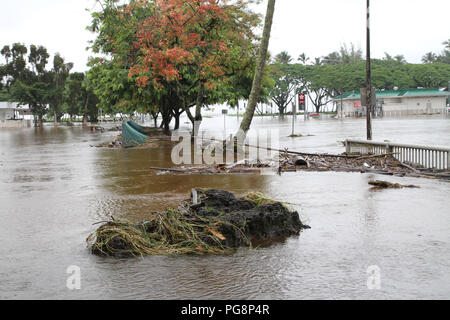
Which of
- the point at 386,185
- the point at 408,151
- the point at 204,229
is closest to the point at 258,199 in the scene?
the point at 204,229

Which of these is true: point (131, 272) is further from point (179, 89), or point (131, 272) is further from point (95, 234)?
point (179, 89)

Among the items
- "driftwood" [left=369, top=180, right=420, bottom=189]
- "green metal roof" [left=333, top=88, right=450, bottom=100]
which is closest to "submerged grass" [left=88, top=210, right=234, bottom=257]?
"driftwood" [left=369, top=180, right=420, bottom=189]

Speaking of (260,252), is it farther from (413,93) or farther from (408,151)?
(413,93)

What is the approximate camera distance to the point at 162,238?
6.38 meters

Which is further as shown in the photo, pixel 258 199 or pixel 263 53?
pixel 263 53

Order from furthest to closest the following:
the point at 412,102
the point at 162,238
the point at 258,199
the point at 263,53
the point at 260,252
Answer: the point at 412,102 → the point at 263,53 → the point at 258,199 → the point at 162,238 → the point at 260,252

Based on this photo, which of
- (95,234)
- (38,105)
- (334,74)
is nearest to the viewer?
(95,234)

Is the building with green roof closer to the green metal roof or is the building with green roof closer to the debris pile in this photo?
the green metal roof

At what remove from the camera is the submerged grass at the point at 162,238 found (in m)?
6.08

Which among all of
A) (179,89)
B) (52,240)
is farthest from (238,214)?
(179,89)

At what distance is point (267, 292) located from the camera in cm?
470

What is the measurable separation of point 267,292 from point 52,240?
351cm

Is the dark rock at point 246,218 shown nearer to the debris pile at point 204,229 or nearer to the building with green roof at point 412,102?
the debris pile at point 204,229

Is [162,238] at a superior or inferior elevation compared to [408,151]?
inferior
